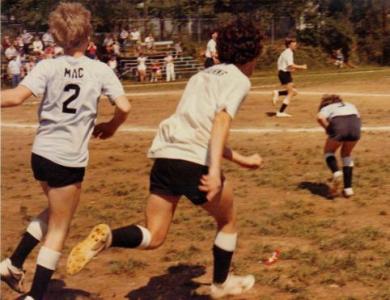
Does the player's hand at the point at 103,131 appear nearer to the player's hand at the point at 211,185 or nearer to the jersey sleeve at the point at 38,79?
the jersey sleeve at the point at 38,79

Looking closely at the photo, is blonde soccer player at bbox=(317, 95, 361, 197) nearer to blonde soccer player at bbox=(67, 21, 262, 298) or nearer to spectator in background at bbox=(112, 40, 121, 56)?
blonde soccer player at bbox=(67, 21, 262, 298)

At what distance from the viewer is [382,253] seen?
→ 6.13 meters

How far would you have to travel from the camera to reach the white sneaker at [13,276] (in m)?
5.11

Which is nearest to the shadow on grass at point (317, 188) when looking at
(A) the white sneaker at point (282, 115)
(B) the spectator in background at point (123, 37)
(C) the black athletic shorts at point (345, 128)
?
(C) the black athletic shorts at point (345, 128)

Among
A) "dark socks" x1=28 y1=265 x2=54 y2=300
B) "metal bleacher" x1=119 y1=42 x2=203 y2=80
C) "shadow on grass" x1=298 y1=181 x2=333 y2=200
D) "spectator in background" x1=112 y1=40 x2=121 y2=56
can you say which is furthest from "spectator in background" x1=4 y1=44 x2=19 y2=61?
"dark socks" x1=28 y1=265 x2=54 y2=300

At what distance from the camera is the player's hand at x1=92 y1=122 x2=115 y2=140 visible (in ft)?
16.6

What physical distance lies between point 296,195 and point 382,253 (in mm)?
2603

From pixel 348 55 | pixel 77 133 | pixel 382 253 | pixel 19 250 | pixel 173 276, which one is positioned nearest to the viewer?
pixel 77 133

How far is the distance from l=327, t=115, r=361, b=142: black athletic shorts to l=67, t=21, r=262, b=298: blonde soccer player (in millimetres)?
3938

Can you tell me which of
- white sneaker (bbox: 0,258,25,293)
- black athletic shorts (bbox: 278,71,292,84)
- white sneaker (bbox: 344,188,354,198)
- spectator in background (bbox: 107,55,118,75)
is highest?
white sneaker (bbox: 0,258,25,293)

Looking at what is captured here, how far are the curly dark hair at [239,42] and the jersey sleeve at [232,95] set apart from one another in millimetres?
255

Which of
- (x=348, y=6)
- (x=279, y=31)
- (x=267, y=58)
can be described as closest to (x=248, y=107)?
(x=267, y=58)

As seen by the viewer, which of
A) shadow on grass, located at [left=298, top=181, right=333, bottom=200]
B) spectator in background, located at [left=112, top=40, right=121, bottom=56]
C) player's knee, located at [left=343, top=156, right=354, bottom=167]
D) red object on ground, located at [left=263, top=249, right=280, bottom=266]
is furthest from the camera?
spectator in background, located at [left=112, top=40, right=121, bottom=56]

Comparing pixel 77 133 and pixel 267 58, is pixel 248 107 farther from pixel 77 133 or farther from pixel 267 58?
pixel 267 58
